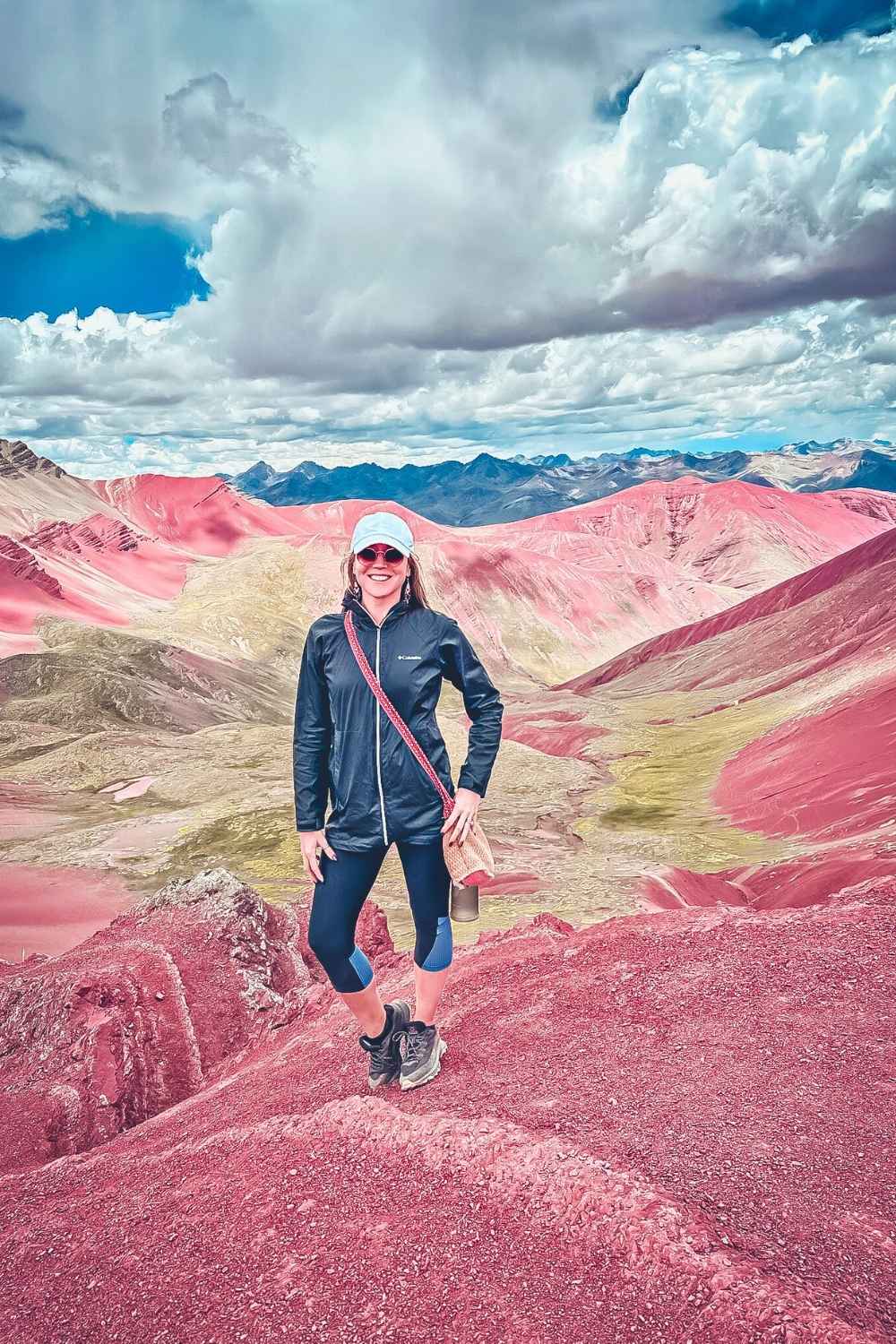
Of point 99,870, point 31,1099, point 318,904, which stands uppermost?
point 318,904

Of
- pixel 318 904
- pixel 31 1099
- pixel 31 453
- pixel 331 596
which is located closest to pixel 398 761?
pixel 318 904

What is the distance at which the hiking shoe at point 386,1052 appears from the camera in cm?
538

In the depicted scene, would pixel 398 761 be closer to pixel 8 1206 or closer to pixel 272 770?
pixel 8 1206

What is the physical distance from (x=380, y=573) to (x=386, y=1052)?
323 centimetres

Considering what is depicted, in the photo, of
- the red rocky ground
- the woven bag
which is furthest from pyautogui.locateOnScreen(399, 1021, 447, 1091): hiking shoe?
the woven bag

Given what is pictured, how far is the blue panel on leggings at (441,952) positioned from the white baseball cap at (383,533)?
2392mm

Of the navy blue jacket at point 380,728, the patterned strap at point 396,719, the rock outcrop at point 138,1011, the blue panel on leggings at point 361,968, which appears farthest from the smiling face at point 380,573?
the rock outcrop at point 138,1011

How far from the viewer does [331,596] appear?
121375 mm

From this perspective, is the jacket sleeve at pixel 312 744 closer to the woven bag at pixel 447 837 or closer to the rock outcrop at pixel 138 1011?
the woven bag at pixel 447 837

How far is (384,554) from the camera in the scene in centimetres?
476

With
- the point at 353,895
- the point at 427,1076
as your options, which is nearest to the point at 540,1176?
the point at 427,1076

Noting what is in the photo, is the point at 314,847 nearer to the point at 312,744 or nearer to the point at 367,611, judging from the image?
the point at 312,744

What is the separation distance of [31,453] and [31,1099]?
17800 cm

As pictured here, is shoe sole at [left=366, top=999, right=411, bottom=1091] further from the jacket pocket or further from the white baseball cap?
the white baseball cap
